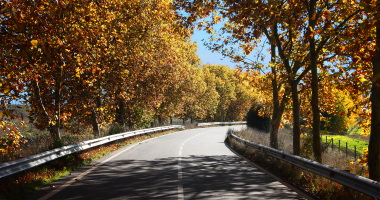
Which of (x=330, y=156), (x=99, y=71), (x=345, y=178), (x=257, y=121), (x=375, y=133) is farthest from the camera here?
(x=257, y=121)

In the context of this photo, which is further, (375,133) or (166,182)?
(166,182)

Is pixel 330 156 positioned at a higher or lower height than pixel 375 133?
lower

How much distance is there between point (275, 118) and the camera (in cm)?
1495

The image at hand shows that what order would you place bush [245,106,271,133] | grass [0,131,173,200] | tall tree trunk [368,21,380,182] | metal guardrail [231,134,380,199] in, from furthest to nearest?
bush [245,106,271,133]
tall tree trunk [368,21,380,182]
grass [0,131,173,200]
metal guardrail [231,134,380,199]

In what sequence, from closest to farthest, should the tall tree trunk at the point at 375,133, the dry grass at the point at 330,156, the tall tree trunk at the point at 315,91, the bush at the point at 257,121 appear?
the tall tree trunk at the point at 375,133 → the dry grass at the point at 330,156 → the tall tree trunk at the point at 315,91 → the bush at the point at 257,121

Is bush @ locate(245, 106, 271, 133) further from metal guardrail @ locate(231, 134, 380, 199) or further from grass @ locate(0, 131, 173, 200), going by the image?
metal guardrail @ locate(231, 134, 380, 199)

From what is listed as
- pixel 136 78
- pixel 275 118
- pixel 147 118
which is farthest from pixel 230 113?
pixel 275 118

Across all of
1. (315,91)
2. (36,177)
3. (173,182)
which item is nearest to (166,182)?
(173,182)

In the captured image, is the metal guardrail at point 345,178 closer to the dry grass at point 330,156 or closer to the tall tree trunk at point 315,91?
the dry grass at point 330,156

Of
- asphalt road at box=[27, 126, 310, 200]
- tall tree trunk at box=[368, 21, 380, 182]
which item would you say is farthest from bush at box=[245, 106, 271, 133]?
tall tree trunk at box=[368, 21, 380, 182]

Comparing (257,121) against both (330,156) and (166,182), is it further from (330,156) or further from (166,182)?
(166,182)

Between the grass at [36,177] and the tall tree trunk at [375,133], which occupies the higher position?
the tall tree trunk at [375,133]

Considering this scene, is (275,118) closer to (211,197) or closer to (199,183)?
(199,183)

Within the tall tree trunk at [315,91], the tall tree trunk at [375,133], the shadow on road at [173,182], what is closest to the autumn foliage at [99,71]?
the shadow on road at [173,182]
